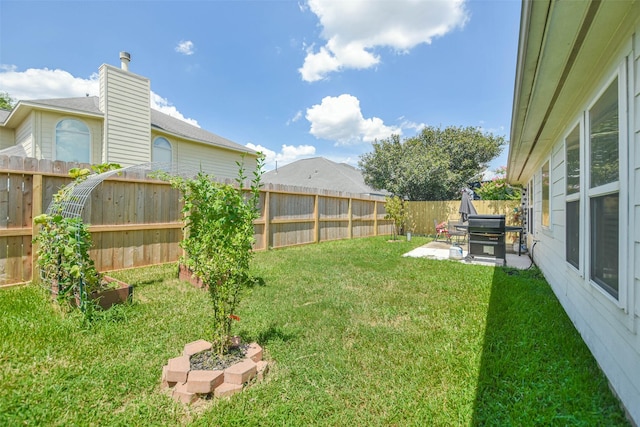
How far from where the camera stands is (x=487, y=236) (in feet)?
21.6

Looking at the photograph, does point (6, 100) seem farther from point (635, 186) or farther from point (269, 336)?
point (635, 186)

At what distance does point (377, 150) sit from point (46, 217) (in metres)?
14.6

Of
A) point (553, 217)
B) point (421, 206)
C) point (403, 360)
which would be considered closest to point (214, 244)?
point (403, 360)

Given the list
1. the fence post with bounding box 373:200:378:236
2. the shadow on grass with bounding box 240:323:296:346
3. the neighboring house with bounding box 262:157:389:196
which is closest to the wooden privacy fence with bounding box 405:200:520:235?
the fence post with bounding box 373:200:378:236

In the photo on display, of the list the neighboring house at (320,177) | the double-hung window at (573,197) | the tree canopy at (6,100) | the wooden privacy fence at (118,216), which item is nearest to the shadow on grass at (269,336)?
the wooden privacy fence at (118,216)

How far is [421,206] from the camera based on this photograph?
45.2 ft

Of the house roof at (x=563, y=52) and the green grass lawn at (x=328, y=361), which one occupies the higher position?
the house roof at (x=563, y=52)

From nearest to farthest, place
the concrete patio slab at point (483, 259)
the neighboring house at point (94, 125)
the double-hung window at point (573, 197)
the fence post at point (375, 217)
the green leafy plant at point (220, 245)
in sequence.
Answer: the green leafy plant at point (220, 245)
the double-hung window at point (573, 197)
the concrete patio slab at point (483, 259)
the neighboring house at point (94, 125)
the fence post at point (375, 217)

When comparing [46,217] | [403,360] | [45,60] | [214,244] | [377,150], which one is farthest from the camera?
[377,150]

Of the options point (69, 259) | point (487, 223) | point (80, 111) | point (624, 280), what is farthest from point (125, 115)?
point (624, 280)

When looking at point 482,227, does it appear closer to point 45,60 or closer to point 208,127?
point 208,127

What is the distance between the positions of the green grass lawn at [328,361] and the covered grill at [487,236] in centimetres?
248

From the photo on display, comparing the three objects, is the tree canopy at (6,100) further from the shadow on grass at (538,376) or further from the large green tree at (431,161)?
the shadow on grass at (538,376)

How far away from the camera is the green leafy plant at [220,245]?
2062 mm
